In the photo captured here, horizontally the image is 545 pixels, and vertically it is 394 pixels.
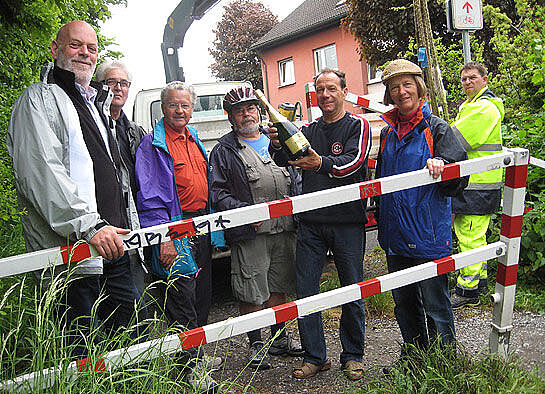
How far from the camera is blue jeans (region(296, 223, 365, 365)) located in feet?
10.7

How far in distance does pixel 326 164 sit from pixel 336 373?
1.43m

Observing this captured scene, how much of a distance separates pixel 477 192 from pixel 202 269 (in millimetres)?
2470

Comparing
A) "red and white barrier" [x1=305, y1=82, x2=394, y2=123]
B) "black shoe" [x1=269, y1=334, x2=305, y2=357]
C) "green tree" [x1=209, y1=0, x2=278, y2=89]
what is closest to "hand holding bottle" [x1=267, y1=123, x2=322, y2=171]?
"black shoe" [x1=269, y1=334, x2=305, y2=357]

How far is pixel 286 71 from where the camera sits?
89.0 feet

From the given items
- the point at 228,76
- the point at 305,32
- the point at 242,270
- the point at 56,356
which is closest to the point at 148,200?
the point at 242,270

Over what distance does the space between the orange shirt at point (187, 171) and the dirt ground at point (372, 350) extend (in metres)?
0.94

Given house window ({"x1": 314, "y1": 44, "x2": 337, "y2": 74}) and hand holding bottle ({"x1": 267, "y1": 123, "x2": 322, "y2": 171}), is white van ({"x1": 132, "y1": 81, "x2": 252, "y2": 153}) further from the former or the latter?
house window ({"x1": 314, "y1": 44, "x2": 337, "y2": 74})

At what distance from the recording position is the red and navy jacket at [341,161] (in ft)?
10.3

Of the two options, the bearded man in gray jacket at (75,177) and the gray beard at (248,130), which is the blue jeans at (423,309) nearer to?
the gray beard at (248,130)

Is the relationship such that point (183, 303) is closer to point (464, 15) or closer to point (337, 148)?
point (337, 148)

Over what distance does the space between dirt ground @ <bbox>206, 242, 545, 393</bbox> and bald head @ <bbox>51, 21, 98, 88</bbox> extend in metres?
1.69

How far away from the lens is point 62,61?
2.59 meters

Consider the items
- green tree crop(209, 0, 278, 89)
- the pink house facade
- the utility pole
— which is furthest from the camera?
green tree crop(209, 0, 278, 89)

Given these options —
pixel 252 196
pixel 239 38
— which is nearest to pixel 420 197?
pixel 252 196
